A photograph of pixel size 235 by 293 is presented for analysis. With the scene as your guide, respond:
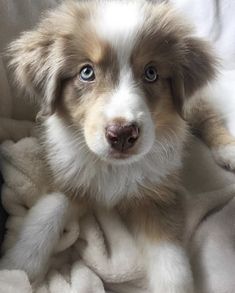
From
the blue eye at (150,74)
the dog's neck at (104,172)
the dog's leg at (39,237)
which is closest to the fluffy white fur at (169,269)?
the dog's neck at (104,172)

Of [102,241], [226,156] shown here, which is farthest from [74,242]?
[226,156]

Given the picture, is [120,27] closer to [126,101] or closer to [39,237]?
[126,101]

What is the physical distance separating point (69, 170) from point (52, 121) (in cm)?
17

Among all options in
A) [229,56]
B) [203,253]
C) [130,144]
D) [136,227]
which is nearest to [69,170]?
[136,227]

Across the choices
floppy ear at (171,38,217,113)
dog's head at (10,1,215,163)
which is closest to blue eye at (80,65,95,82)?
dog's head at (10,1,215,163)

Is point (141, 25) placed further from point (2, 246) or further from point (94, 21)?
point (2, 246)

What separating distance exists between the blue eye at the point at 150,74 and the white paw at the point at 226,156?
522mm

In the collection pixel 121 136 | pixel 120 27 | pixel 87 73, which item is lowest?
pixel 121 136

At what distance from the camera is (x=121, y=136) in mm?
1458

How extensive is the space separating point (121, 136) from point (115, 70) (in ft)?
0.78

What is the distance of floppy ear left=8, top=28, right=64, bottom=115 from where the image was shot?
1671 mm

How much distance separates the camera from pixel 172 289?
5.45ft

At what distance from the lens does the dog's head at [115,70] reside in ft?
4.98

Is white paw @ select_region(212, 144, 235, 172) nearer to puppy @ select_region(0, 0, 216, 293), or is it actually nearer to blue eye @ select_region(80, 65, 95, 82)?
puppy @ select_region(0, 0, 216, 293)
